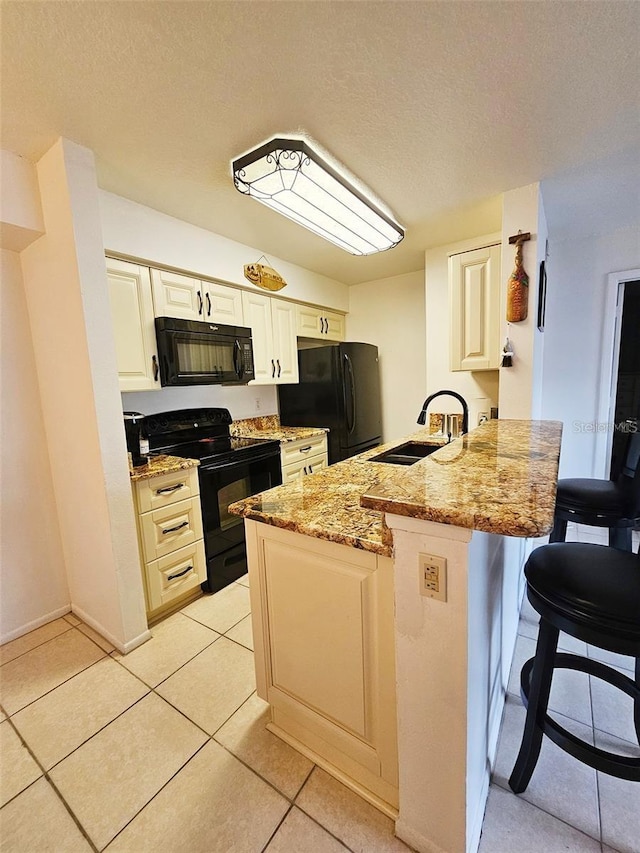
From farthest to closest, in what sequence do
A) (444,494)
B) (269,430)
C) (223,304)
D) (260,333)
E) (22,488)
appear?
(269,430) < (260,333) < (223,304) < (22,488) < (444,494)

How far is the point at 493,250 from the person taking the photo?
2.42 meters

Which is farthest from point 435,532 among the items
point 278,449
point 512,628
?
point 278,449

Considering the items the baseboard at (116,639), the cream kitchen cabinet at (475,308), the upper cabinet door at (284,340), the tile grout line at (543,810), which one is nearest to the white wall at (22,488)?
the baseboard at (116,639)

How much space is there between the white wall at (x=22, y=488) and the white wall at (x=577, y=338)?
395 centimetres

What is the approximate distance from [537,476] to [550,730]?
0.88m

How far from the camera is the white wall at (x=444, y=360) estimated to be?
295 centimetres

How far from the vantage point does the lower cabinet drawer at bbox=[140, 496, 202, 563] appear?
2.03 meters

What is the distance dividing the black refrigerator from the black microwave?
2.61ft

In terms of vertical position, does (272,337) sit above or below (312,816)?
above

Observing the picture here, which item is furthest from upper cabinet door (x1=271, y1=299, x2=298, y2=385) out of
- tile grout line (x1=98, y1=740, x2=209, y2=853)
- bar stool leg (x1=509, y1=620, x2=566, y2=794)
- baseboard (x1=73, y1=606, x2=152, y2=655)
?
bar stool leg (x1=509, y1=620, x2=566, y2=794)

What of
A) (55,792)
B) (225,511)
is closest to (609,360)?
(225,511)

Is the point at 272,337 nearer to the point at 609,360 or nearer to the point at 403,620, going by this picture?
the point at 403,620

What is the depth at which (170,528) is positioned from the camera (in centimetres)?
213

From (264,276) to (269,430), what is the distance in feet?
4.76
